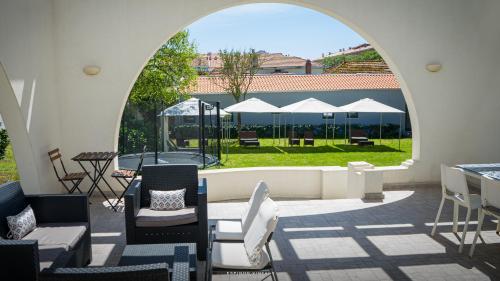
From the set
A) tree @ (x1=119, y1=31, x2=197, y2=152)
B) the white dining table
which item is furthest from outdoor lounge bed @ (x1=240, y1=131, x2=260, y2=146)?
the white dining table

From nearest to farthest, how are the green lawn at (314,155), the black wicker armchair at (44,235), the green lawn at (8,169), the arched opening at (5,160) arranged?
the black wicker armchair at (44,235) → the green lawn at (8,169) → the arched opening at (5,160) → the green lawn at (314,155)

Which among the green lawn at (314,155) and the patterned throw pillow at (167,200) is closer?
the patterned throw pillow at (167,200)

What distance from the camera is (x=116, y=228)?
6.52m

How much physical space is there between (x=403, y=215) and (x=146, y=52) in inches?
215

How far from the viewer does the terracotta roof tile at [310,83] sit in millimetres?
27875

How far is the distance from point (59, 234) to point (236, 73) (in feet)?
78.0

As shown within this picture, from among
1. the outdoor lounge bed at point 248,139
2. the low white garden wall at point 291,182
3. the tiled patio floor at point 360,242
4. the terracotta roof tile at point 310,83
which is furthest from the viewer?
the terracotta roof tile at point 310,83

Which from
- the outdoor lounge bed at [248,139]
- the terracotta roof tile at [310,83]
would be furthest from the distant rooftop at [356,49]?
the outdoor lounge bed at [248,139]

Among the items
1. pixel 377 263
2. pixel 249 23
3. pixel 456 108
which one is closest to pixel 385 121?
pixel 249 23

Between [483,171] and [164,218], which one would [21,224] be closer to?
[164,218]

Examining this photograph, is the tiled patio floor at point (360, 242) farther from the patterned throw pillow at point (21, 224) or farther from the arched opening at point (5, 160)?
the arched opening at point (5, 160)

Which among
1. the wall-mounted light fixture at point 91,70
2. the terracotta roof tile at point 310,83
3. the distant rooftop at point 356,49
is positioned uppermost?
the distant rooftop at point 356,49

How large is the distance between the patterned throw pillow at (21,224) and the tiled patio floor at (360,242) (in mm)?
922

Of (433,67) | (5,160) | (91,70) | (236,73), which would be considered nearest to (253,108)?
(236,73)
